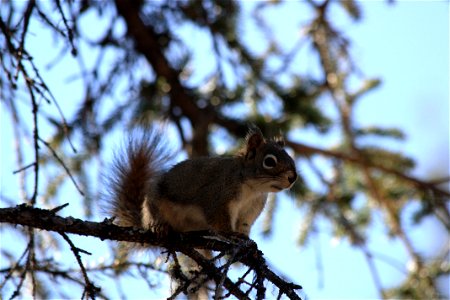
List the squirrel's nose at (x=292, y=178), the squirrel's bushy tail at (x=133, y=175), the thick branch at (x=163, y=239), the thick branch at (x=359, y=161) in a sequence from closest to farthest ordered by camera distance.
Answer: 1. the thick branch at (x=163, y=239)
2. the squirrel's nose at (x=292, y=178)
3. the squirrel's bushy tail at (x=133, y=175)
4. the thick branch at (x=359, y=161)

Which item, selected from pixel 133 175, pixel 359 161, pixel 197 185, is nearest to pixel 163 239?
pixel 197 185

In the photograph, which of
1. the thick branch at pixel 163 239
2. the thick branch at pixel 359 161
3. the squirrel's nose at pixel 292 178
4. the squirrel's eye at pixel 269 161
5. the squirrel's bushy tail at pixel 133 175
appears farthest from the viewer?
the thick branch at pixel 359 161

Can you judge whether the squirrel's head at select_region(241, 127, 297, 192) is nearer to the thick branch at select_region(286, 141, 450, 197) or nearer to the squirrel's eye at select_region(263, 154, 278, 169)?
the squirrel's eye at select_region(263, 154, 278, 169)

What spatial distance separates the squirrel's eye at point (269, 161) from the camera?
7.27ft

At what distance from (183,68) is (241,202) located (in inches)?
41.1

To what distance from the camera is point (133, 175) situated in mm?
2395

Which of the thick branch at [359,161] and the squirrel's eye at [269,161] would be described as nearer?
the squirrel's eye at [269,161]

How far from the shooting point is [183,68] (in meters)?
3.09

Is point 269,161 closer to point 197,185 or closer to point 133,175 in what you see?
point 197,185

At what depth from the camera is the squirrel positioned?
2197 millimetres

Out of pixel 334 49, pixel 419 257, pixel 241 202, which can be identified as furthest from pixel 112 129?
pixel 419 257

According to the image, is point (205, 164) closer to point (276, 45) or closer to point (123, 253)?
point (123, 253)

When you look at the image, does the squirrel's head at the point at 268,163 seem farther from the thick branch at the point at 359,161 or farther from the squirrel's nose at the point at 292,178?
the thick branch at the point at 359,161

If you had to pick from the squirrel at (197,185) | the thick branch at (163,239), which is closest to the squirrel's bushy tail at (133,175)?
the squirrel at (197,185)
